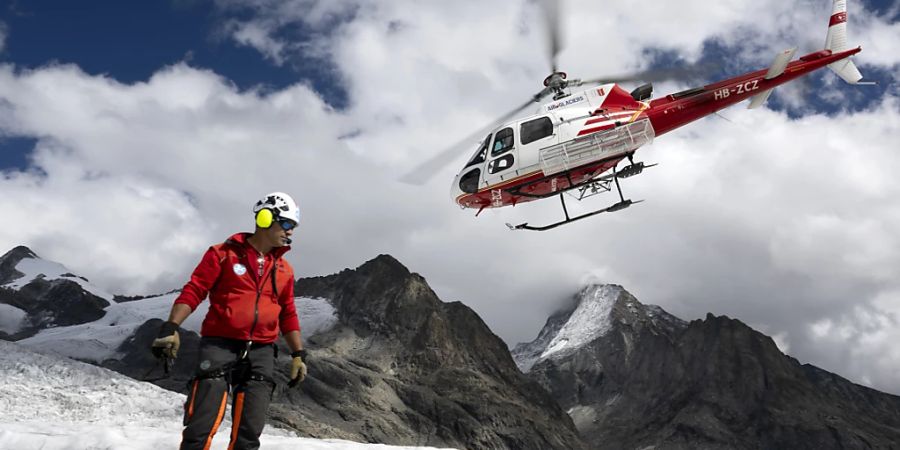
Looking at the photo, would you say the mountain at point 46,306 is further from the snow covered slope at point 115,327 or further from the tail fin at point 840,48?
the tail fin at point 840,48

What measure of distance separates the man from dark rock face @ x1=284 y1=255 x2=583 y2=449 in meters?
80.7

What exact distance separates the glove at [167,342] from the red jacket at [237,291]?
308mm

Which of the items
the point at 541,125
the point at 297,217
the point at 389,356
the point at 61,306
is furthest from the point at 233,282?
the point at 61,306

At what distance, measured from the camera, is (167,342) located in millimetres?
6723

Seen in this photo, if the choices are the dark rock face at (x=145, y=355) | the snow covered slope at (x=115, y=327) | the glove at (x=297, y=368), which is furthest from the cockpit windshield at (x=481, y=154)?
the snow covered slope at (x=115, y=327)

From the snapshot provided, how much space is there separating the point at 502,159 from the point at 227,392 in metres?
19.9

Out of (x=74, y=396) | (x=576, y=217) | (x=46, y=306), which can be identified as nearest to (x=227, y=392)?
(x=576, y=217)

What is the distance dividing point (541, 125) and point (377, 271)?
502 feet

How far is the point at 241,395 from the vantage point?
708 centimetres

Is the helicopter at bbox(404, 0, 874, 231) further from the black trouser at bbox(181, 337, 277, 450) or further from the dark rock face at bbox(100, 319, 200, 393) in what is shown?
the dark rock face at bbox(100, 319, 200, 393)

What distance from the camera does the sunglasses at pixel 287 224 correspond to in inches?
294

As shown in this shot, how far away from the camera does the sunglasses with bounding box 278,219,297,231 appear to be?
7.48m

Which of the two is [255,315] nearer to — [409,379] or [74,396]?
[74,396]

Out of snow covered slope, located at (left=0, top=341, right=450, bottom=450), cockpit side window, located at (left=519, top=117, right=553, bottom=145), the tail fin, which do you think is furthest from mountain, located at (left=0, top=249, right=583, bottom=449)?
the tail fin
